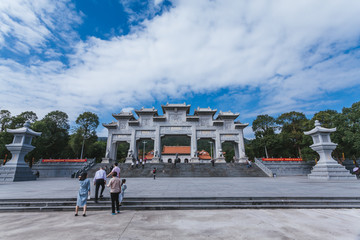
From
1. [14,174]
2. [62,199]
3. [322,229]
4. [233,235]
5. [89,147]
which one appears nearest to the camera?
[233,235]

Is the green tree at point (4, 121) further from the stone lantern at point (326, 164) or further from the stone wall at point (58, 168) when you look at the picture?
the stone lantern at point (326, 164)

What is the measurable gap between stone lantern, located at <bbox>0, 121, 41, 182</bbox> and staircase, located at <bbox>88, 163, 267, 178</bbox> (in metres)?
6.07

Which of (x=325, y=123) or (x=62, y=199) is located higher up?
(x=325, y=123)

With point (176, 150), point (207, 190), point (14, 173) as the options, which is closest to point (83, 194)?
point (207, 190)

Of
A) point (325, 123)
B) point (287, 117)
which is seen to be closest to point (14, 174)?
point (325, 123)

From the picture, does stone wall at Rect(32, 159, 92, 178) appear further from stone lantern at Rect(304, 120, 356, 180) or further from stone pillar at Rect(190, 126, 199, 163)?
stone lantern at Rect(304, 120, 356, 180)

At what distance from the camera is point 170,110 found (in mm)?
32812

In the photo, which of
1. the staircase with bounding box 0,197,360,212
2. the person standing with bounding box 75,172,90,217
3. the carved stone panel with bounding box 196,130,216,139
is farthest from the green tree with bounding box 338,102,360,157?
the person standing with bounding box 75,172,90,217

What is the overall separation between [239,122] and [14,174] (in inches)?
1240

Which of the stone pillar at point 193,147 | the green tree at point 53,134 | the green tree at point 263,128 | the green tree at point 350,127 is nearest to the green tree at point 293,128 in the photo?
the green tree at point 263,128

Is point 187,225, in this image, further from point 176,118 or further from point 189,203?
point 176,118

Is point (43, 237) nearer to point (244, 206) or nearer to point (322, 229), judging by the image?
point (244, 206)

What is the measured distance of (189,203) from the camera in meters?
6.05

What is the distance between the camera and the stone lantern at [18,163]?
1563 centimetres
